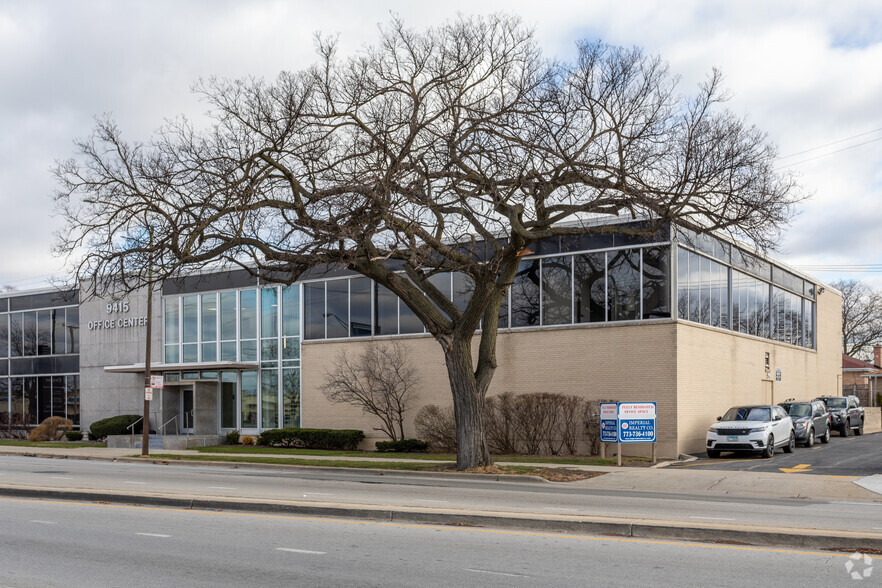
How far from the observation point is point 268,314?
123 ft

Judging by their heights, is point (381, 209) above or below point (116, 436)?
above

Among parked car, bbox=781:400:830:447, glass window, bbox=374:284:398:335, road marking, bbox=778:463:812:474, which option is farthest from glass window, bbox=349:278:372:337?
road marking, bbox=778:463:812:474

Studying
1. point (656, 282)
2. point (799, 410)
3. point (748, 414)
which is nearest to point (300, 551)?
point (656, 282)

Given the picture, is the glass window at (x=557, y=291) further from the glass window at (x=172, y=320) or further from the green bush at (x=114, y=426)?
the green bush at (x=114, y=426)

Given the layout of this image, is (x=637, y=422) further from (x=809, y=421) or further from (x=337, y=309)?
(x=337, y=309)

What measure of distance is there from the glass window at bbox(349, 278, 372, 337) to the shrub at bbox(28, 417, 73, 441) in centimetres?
1715

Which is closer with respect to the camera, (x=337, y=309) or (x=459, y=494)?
(x=459, y=494)

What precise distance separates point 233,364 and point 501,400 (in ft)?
45.1

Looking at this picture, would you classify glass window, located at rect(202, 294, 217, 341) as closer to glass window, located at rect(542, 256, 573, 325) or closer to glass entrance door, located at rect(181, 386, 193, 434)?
glass entrance door, located at rect(181, 386, 193, 434)

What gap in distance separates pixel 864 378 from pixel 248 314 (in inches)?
2251

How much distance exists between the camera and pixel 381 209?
691 inches

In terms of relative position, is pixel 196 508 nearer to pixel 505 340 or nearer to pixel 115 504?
pixel 115 504

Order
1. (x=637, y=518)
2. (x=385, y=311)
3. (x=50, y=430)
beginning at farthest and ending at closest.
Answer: (x=50, y=430) < (x=385, y=311) < (x=637, y=518)

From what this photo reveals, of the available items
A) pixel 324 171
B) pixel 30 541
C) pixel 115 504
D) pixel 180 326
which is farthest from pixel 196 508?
pixel 180 326
